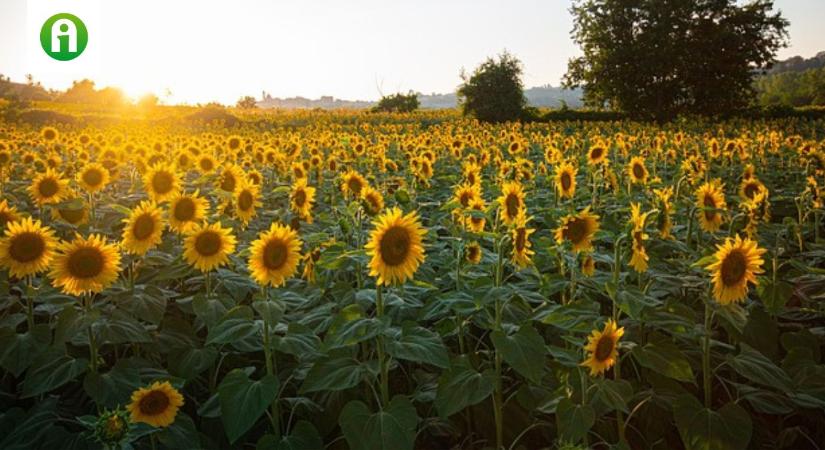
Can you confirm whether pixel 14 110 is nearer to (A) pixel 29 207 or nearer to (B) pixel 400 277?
(A) pixel 29 207

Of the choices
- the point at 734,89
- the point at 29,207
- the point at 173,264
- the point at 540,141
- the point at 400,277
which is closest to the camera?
the point at 400,277

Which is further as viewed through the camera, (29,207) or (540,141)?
(540,141)

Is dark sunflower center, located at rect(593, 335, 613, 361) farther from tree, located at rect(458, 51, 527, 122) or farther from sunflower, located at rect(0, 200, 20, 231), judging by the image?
tree, located at rect(458, 51, 527, 122)

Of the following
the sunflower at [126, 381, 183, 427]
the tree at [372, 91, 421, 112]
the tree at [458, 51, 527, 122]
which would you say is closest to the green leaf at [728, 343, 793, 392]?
the sunflower at [126, 381, 183, 427]

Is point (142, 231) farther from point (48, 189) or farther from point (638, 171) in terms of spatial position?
point (638, 171)

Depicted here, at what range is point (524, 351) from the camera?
2.62 meters

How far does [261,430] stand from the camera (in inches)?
126

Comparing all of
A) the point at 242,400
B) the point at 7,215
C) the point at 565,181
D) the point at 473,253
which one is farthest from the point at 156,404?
the point at 565,181

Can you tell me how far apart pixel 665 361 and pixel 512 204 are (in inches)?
56.7

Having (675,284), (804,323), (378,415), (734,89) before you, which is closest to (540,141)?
(804,323)

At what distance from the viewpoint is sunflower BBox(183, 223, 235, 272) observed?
3240 millimetres

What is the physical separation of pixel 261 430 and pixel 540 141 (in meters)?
10.1

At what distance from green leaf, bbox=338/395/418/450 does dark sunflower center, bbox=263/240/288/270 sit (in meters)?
0.79

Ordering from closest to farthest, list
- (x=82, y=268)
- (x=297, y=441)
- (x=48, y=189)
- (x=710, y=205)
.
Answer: (x=297, y=441)
(x=82, y=268)
(x=710, y=205)
(x=48, y=189)
